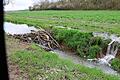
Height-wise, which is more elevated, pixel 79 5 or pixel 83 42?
pixel 83 42

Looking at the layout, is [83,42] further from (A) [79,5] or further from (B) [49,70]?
(A) [79,5]

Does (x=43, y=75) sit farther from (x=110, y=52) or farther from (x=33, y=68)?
(x=110, y=52)

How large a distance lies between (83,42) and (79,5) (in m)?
33.4

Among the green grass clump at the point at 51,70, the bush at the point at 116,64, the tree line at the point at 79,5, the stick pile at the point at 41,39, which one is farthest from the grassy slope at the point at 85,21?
the green grass clump at the point at 51,70

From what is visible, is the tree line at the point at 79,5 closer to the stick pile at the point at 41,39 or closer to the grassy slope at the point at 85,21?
the grassy slope at the point at 85,21

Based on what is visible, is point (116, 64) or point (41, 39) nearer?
point (116, 64)

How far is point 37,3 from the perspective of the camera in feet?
192

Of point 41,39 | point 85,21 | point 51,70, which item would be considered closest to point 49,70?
point 51,70

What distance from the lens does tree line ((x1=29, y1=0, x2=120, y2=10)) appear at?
44.5 meters

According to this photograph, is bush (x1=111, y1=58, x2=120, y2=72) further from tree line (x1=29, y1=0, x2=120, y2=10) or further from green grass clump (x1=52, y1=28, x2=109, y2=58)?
tree line (x1=29, y1=0, x2=120, y2=10)

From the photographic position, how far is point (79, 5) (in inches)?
1934

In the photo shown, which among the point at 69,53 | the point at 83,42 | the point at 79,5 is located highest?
the point at 83,42

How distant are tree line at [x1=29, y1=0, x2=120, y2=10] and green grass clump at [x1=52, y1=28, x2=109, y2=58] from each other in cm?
2604

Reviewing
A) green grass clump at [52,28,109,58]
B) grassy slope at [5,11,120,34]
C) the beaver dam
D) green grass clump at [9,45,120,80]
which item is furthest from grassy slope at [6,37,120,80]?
grassy slope at [5,11,120,34]
